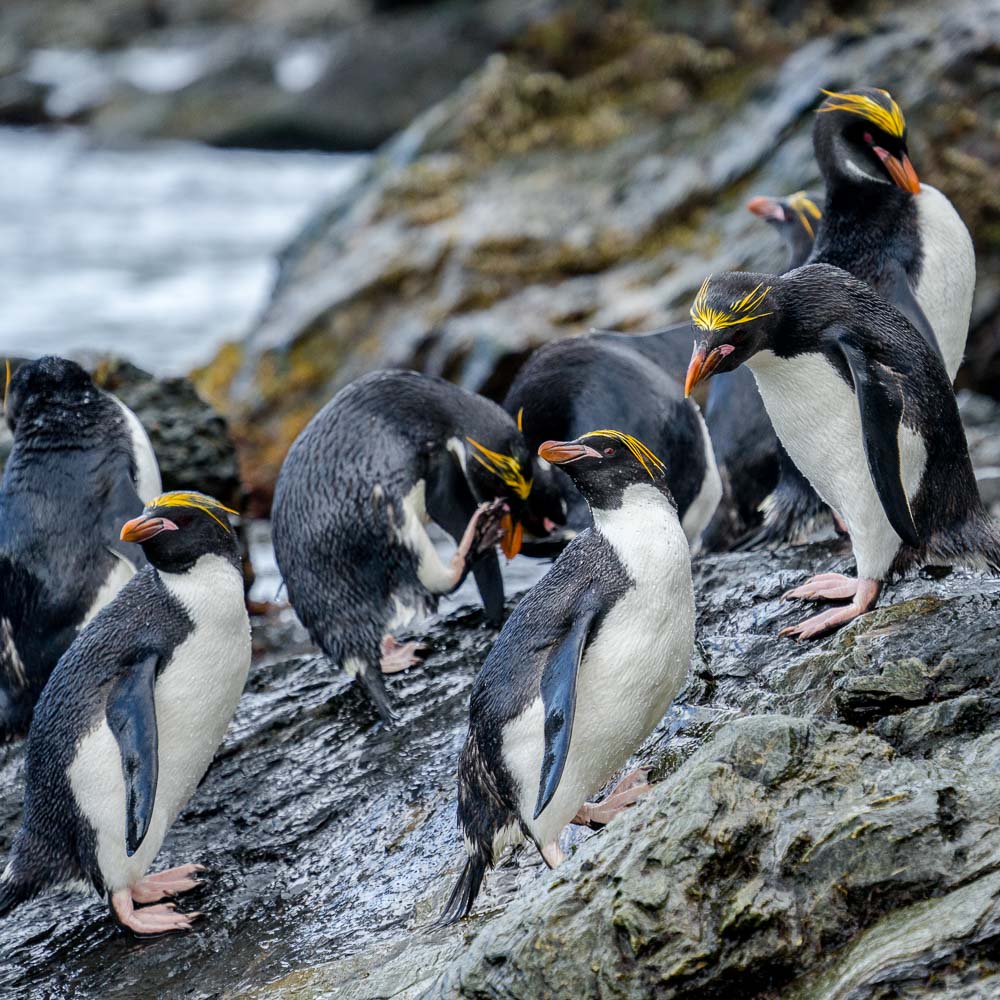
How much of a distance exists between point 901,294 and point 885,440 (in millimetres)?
1312

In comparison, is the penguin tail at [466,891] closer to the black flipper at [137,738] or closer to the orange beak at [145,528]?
the black flipper at [137,738]

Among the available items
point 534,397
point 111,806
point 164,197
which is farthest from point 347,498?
point 164,197

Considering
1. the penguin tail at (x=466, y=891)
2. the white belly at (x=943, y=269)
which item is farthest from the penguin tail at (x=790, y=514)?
the penguin tail at (x=466, y=891)

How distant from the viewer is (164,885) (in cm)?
414

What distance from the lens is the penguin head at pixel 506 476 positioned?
5.31 metres

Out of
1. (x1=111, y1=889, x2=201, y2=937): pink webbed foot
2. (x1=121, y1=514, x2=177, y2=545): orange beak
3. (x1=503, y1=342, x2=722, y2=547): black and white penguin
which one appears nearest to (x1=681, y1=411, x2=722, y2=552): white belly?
(x1=503, y1=342, x2=722, y2=547): black and white penguin

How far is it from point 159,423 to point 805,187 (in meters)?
3.81

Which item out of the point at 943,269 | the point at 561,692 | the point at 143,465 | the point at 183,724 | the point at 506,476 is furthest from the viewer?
the point at 143,465

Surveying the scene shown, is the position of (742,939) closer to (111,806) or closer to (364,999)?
(364,999)

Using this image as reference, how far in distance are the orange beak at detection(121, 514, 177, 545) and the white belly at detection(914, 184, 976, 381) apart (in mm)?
2689

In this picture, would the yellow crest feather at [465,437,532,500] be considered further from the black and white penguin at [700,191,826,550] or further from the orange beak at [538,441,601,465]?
the orange beak at [538,441,601,465]

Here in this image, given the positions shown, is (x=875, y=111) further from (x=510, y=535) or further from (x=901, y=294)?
(x=510, y=535)

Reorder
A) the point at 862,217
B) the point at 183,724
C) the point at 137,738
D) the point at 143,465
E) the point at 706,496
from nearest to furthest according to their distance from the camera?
the point at 137,738, the point at 183,724, the point at 862,217, the point at 143,465, the point at 706,496

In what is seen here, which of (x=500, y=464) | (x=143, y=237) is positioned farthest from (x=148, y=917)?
(x=143, y=237)
